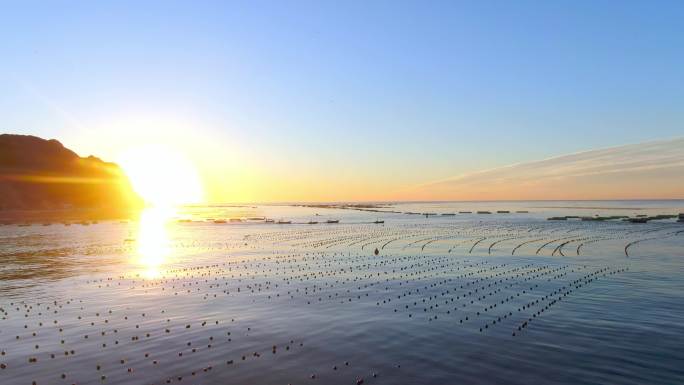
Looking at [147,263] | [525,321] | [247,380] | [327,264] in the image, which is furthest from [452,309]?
[147,263]

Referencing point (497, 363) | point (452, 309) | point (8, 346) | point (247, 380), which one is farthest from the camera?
point (452, 309)

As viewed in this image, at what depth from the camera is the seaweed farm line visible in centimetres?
2198

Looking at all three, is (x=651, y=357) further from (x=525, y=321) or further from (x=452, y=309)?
(x=452, y=309)

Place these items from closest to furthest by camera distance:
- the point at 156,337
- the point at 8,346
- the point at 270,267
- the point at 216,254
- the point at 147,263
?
the point at 8,346
the point at 156,337
the point at 270,267
the point at 147,263
the point at 216,254

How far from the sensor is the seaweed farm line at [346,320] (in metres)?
22.0

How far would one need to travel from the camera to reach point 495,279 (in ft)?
153

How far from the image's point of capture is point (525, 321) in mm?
30438

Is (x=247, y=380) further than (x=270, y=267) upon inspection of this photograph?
No

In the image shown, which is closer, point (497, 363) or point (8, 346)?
point (497, 363)

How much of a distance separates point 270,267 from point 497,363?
38.9m

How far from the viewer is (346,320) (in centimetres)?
3145

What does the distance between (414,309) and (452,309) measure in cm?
292

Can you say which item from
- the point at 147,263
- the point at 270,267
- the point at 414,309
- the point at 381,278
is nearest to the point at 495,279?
the point at 381,278

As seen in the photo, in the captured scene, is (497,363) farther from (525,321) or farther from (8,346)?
(8,346)
